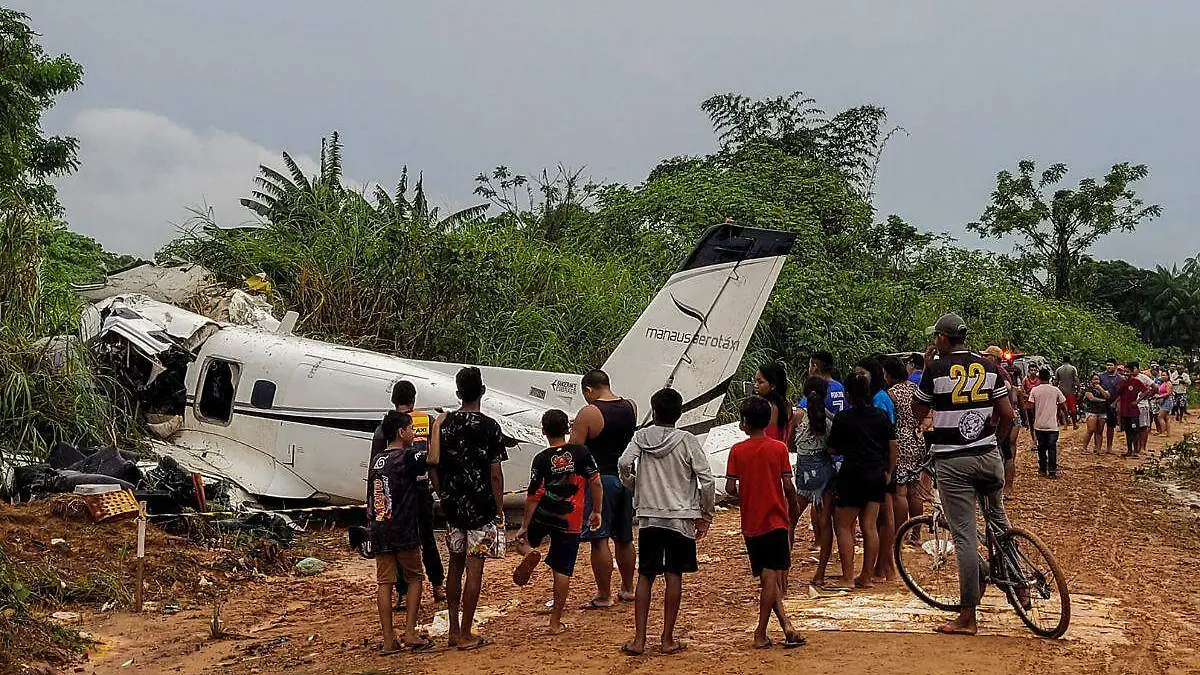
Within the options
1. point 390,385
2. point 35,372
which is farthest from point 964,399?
point 35,372

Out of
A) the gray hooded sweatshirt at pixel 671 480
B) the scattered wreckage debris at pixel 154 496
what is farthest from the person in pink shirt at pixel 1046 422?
the gray hooded sweatshirt at pixel 671 480

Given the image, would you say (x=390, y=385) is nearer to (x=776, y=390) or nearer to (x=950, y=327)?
(x=776, y=390)

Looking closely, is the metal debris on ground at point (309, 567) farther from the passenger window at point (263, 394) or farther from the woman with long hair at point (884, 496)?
the woman with long hair at point (884, 496)

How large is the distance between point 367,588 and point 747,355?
12.0 meters

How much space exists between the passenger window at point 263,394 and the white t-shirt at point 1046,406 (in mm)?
11468

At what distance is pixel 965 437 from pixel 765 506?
1326 millimetres

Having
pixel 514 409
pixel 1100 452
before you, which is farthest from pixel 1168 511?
pixel 514 409

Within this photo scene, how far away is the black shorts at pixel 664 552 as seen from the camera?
6359 millimetres

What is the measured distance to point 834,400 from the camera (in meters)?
8.56

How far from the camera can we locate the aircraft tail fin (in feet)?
36.5

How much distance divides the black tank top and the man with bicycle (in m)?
2.02

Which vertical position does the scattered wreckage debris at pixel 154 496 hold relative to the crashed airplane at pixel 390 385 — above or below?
below

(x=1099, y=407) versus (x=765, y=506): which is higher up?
(x=1099, y=407)

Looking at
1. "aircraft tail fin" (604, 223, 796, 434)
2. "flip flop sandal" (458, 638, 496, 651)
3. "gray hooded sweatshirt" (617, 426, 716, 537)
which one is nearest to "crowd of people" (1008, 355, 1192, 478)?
"aircraft tail fin" (604, 223, 796, 434)
